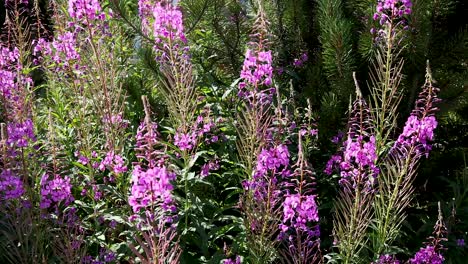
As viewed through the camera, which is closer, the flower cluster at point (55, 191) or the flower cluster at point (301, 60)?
the flower cluster at point (55, 191)

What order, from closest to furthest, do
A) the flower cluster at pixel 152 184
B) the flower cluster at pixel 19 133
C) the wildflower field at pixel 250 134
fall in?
the flower cluster at pixel 152 184 → the wildflower field at pixel 250 134 → the flower cluster at pixel 19 133

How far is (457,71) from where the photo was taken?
452 centimetres

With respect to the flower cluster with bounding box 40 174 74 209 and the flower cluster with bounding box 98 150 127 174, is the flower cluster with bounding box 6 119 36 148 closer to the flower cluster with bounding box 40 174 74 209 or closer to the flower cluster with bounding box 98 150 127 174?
the flower cluster with bounding box 40 174 74 209

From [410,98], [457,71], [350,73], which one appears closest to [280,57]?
[350,73]

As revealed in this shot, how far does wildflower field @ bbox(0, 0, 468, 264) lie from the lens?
10.7ft

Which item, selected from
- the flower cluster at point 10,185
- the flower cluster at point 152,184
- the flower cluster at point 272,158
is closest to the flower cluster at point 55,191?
the flower cluster at point 10,185

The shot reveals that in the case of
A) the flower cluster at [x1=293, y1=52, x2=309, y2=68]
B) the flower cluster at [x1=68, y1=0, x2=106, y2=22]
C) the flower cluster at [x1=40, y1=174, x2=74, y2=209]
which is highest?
the flower cluster at [x1=68, y1=0, x2=106, y2=22]

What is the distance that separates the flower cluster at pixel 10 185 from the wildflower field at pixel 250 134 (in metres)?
0.01

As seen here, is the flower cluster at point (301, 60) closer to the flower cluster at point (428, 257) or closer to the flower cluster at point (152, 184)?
the flower cluster at point (428, 257)

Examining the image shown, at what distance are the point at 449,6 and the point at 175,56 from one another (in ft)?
7.12

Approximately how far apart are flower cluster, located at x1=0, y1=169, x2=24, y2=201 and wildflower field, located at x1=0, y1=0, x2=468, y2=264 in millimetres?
11

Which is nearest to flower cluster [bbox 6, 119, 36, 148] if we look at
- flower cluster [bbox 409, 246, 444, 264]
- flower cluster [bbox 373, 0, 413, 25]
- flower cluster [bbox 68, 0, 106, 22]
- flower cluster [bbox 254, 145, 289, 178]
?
flower cluster [bbox 68, 0, 106, 22]

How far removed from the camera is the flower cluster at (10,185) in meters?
3.29

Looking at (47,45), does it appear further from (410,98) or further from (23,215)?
(410,98)
